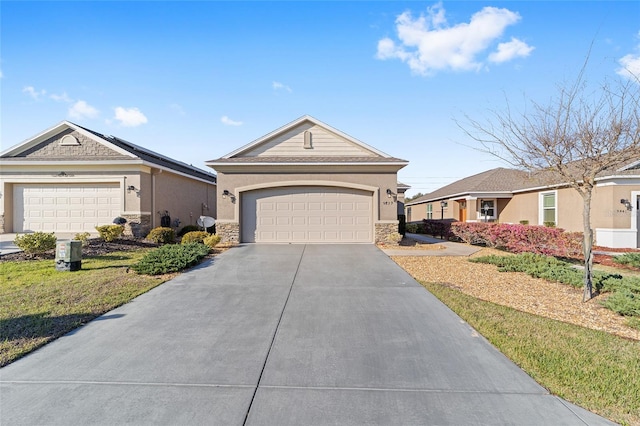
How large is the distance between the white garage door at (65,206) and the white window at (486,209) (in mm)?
21662

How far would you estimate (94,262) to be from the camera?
916cm

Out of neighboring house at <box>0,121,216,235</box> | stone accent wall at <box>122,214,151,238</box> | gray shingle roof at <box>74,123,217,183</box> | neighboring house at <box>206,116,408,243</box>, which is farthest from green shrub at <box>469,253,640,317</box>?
gray shingle roof at <box>74,123,217,183</box>

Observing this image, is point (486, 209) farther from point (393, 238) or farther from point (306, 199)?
point (306, 199)

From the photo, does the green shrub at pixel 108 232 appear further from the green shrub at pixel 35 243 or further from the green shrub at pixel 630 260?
the green shrub at pixel 630 260

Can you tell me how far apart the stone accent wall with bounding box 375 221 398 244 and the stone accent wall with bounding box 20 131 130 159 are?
12.6 m

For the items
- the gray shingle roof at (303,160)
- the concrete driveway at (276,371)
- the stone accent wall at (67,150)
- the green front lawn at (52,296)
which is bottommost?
the concrete driveway at (276,371)

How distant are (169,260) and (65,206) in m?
10.1

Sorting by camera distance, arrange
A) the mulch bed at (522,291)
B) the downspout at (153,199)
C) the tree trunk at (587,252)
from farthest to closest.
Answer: the downspout at (153,199), the tree trunk at (587,252), the mulch bed at (522,291)

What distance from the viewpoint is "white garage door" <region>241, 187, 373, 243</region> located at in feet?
44.3

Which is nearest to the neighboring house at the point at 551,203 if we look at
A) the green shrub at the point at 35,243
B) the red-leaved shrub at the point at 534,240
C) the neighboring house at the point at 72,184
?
the red-leaved shrub at the point at 534,240

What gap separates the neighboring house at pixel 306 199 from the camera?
13.4 m

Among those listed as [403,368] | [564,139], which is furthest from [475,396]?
[564,139]

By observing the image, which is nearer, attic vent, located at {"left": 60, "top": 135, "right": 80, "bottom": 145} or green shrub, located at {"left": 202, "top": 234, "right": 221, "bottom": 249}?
green shrub, located at {"left": 202, "top": 234, "right": 221, "bottom": 249}

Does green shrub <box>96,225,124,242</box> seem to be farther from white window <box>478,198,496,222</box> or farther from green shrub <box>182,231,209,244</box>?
white window <box>478,198,496,222</box>
